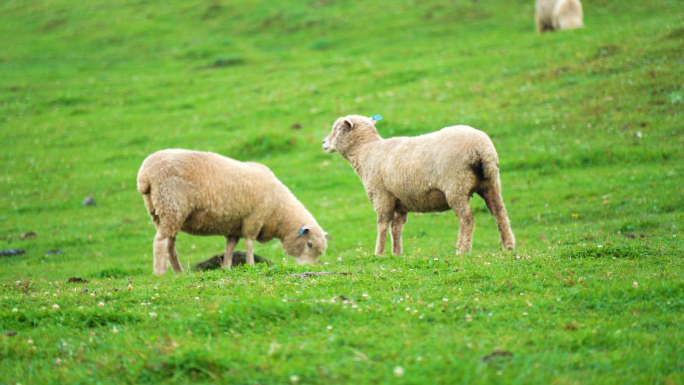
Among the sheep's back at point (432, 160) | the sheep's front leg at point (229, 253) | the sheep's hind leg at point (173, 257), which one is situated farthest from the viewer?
the sheep's front leg at point (229, 253)

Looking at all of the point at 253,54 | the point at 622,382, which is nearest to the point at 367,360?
the point at 622,382

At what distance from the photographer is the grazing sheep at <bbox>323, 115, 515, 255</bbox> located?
31.1 feet

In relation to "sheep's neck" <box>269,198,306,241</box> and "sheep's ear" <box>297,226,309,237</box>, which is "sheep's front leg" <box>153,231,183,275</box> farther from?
"sheep's ear" <box>297,226,309,237</box>

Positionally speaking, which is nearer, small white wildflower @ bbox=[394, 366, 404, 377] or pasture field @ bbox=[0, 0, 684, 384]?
small white wildflower @ bbox=[394, 366, 404, 377]

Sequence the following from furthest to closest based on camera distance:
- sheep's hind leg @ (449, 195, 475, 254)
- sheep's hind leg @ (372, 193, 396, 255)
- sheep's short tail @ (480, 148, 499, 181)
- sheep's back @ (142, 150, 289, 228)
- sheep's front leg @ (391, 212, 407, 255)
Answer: sheep's front leg @ (391, 212, 407, 255) < sheep's hind leg @ (372, 193, 396, 255) < sheep's back @ (142, 150, 289, 228) < sheep's hind leg @ (449, 195, 475, 254) < sheep's short tail @ (480, 148, 499, 181)

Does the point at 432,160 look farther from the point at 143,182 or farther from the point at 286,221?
the point at 143,182

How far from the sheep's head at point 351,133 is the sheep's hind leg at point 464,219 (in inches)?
106

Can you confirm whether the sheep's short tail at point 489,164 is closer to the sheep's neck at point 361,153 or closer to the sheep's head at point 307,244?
the sheep's neck at point 361,153

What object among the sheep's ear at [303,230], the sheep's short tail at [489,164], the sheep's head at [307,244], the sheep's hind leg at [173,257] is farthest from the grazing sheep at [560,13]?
the sheep's hind leg at [173,257]

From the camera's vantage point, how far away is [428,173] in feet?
32.6

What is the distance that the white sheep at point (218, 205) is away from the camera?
10.8 metres

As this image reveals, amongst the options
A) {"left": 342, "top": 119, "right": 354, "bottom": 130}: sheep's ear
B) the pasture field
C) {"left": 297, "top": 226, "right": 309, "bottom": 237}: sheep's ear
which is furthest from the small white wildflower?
{"left": 297, "top": 226, "right": 309, "bottom": 237}: sheep's ear

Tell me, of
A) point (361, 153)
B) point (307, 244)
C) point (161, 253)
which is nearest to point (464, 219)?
point (361, 153)

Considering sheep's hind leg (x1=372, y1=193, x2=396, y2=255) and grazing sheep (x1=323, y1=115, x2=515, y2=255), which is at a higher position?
grazing sheep (x1=323, y1=115, x2=515, y2=255)
